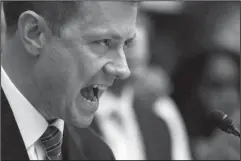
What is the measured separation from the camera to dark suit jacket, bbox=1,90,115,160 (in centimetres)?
85

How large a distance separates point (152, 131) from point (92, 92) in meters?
0.54

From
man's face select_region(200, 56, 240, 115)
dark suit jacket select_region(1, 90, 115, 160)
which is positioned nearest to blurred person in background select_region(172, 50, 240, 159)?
man's face select_region(200, 56, 240, 115)

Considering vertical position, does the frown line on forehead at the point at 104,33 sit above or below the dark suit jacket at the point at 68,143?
above

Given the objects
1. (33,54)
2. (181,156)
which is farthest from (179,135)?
(33,54)

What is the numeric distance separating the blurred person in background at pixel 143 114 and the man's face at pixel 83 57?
1.37 feet

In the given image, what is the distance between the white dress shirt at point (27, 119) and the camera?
2.84 feet

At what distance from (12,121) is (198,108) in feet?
2.45

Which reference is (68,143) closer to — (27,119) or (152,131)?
(27,119)

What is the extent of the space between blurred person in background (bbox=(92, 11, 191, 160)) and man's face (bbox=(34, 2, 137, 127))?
42cm

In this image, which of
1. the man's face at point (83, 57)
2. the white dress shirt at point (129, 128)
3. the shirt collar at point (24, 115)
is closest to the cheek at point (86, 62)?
the man's face at point (83, 57)

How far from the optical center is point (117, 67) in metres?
0.87

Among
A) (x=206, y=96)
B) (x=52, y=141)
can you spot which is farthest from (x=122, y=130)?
(x=52, y=141)

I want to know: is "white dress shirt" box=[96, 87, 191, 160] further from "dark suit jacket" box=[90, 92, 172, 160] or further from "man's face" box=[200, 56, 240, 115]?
"man's face" box=[200, 56, 240, 115]

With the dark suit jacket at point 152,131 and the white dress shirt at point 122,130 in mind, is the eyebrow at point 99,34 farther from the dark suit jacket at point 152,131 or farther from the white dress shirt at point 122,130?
the dark suit jacket at point 152,131
